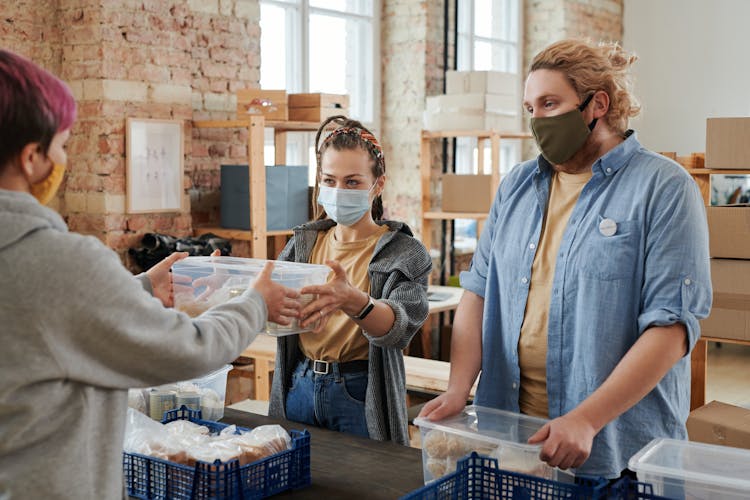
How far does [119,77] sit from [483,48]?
11.7ft

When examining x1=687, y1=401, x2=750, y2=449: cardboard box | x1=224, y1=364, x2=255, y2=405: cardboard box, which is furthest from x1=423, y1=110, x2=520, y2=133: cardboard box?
x1=687, y1=401, x2=750, y2=449: cardboard box

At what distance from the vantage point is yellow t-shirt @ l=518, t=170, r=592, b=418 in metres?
1.89

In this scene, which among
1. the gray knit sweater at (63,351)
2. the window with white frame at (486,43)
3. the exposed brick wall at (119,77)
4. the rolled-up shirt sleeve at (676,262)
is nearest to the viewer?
the gray knit sweater at (63,351)

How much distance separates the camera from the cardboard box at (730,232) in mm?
3191

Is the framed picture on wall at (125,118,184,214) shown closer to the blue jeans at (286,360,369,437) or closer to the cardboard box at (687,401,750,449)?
the blue jeans at (286,360,369,437)

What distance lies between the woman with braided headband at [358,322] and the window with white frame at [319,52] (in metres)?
3.11

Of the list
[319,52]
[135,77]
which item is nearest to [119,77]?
[135,77]

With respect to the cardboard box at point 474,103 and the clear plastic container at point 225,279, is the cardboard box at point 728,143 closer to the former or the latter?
the clear plastic container at point 225,279

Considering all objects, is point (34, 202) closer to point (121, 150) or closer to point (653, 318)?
point (653, 318)

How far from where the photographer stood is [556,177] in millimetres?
1985

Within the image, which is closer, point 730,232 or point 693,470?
point 693,470

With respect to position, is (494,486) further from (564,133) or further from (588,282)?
(564,133)

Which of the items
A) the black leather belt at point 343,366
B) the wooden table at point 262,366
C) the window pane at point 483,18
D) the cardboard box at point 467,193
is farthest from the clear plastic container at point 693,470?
the window pane at point 483,18

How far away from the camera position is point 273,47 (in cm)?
557
